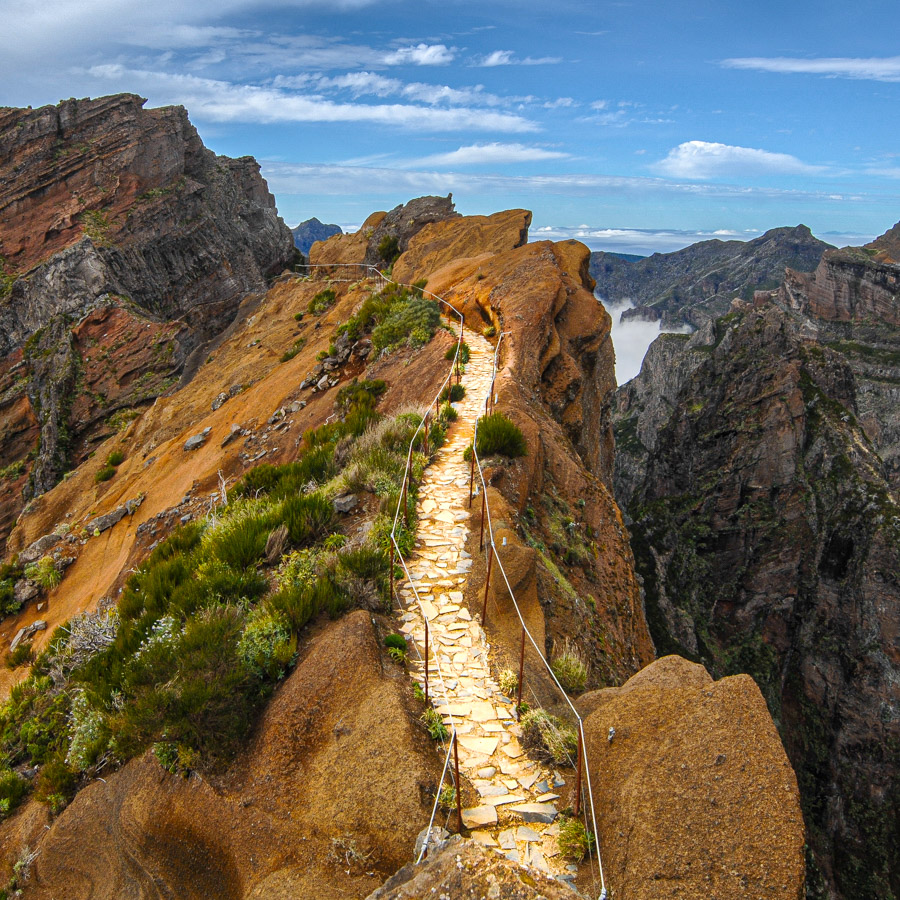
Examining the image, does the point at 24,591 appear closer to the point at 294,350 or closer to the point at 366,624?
the point at 294,350

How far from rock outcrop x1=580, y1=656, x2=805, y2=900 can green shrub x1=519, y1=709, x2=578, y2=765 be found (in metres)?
0.21

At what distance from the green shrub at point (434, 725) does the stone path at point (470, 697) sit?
13 cm

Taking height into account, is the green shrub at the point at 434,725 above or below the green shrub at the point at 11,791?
above

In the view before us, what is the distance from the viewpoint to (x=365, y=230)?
140 ft

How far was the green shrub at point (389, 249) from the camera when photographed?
36.2 meters

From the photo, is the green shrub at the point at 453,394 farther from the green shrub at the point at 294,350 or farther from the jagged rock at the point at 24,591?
the green shrub at the point at 294,350

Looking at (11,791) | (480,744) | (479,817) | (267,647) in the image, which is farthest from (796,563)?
(11,791)

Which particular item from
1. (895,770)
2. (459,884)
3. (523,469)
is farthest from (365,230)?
(895,770)

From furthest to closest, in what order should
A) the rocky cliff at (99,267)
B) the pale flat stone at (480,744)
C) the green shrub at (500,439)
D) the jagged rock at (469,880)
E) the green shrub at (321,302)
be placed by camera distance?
the rocky cliff at (99,267) < the green shrub at (321,302) < the green shrub at (500,439) < the pale flat stone at (480,744) < the jagged rock at (469,880)

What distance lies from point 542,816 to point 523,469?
21.0 feet

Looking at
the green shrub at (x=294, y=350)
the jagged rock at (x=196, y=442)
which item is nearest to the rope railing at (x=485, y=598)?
the jagged rock at (x=196, y=442)

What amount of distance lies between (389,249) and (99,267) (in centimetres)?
2980

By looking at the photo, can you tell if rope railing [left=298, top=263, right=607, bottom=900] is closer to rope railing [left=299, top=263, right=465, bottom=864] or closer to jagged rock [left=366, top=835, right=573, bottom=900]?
rope railing [left=299, top=263, right=465, bottom=864]

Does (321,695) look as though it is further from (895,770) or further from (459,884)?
(895,770)
